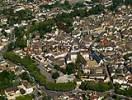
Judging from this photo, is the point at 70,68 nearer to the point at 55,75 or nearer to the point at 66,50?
the point at 55,75

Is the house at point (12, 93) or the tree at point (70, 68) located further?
the tree at point (70, 68)

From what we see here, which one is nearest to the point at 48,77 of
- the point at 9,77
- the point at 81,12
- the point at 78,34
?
the point at 9,77

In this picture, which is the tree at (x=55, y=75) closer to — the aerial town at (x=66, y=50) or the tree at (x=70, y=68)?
the aerial town at (x=66, y=50)

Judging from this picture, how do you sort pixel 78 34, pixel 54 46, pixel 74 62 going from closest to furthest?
pixel 74 62 → pixel 54 46 → pixel 78 34

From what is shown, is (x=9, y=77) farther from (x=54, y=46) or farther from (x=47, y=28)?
(x=47, y=28)

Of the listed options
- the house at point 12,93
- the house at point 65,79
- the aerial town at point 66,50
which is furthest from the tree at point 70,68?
the house at point 12,93

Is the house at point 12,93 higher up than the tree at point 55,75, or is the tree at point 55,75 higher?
the house at point 12,93

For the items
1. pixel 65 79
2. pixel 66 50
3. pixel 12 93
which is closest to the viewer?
pixel 12 93

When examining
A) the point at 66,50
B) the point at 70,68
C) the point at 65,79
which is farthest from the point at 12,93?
the point at 66,50
